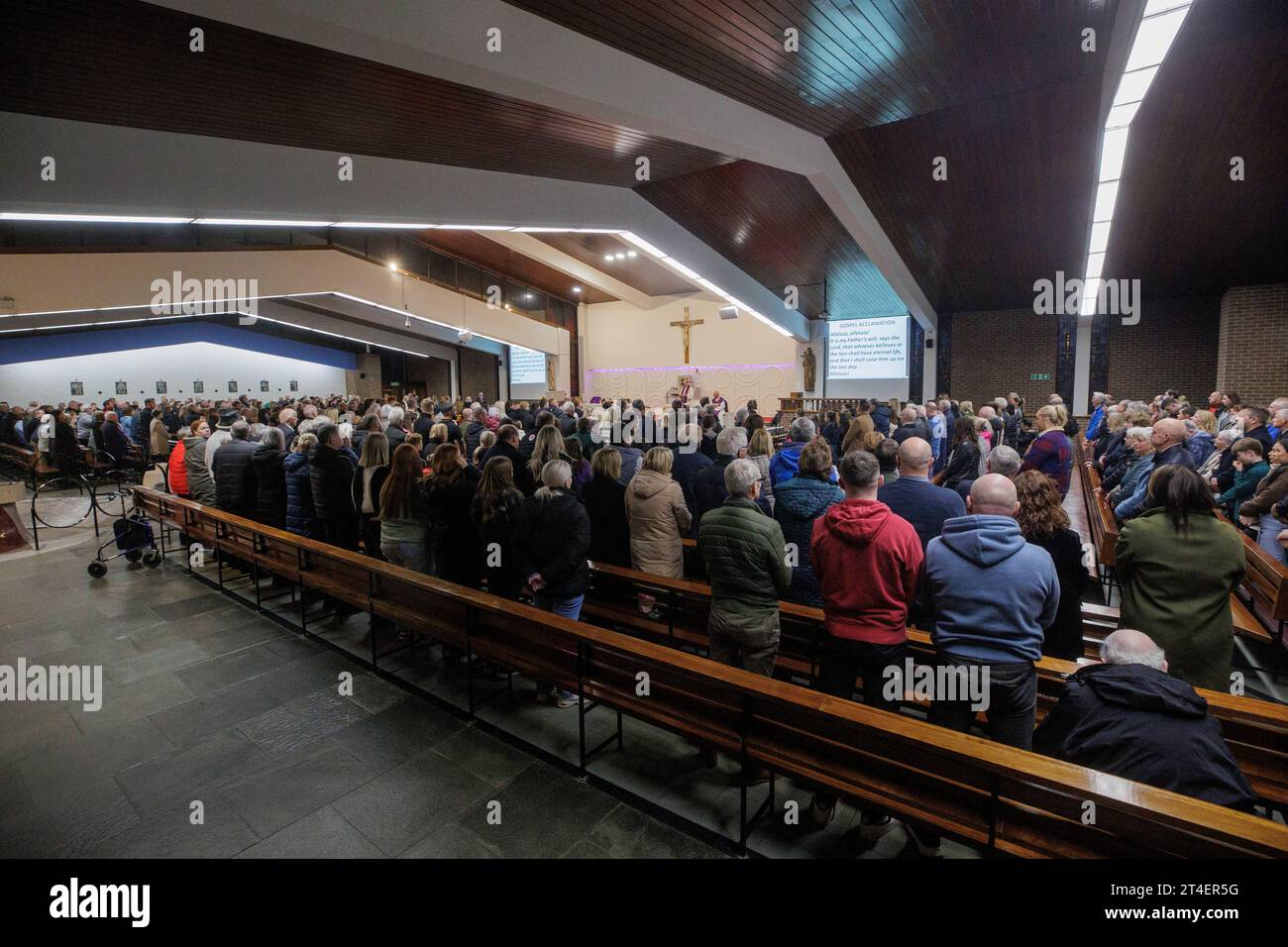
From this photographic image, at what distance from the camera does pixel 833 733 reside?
2.14 metres

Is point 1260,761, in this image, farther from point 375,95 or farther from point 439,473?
point 375,95

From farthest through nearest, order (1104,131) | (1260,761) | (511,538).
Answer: (1104,131)
(511,538)
(1260,761)

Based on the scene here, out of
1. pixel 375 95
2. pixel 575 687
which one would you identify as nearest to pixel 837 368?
pixel 375 95

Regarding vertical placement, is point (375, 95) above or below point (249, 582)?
above

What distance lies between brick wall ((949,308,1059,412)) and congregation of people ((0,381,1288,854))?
31.0ft

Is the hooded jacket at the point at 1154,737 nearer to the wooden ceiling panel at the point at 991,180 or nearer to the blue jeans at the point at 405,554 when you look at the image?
the blue jeans at the point at 405,554

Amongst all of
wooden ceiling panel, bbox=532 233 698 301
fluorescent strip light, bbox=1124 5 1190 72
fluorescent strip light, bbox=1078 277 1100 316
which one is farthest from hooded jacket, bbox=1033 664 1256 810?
fluorescent strip light, bbox=1078 277 1100 316

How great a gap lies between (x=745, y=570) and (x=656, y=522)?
1.14m

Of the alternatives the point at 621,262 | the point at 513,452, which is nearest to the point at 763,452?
the point at 513,452

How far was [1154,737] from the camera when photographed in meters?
1.67

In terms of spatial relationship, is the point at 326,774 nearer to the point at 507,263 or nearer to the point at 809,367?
the point at 507,263
